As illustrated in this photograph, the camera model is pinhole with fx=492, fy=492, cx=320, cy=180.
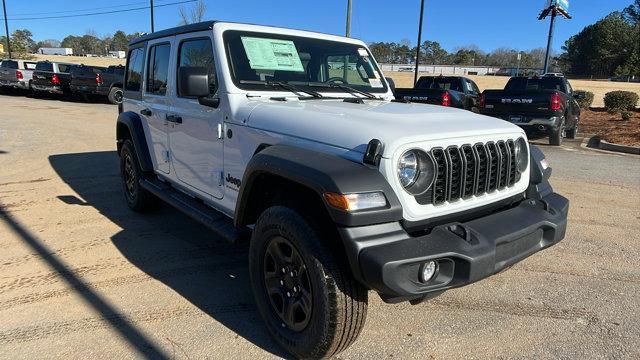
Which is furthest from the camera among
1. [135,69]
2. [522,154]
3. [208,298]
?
[135,69]

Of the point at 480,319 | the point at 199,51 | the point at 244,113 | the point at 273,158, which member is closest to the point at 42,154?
the point at 199,51

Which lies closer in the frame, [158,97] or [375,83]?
[375,83]

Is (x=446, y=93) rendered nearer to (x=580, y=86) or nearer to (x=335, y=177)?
(x=335, y=177)

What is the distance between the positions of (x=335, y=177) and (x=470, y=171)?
35.2 inches

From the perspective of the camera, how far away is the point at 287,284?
287 centimetres

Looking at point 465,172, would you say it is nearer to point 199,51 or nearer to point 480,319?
point 480,319

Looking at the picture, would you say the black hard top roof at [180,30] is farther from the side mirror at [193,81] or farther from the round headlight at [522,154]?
the round headlight at [522,154]

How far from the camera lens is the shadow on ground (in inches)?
131

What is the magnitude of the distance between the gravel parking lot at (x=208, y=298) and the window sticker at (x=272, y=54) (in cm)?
166

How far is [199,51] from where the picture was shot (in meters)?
3.93

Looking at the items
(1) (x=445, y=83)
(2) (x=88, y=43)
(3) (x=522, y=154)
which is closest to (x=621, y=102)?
(1) (x=445, y=83)

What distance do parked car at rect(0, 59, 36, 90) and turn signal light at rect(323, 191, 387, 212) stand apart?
24.5 metres

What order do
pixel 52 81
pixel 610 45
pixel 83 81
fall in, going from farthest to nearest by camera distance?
pixel 610 45, pixel 52 81, pixel 83 81

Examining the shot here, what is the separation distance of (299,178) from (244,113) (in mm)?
1015
